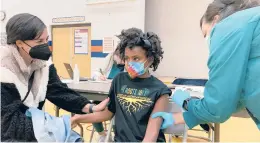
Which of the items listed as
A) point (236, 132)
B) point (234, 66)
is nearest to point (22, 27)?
point (234, 66)

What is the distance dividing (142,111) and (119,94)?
0.17 m

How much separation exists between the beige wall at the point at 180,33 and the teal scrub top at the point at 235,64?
164 inches

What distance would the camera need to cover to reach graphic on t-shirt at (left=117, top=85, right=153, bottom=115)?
140 cm

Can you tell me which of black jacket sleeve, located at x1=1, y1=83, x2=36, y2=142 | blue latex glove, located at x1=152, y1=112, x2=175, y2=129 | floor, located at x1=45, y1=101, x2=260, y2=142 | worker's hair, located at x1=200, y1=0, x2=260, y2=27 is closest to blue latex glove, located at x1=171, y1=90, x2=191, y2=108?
blue latex glove, located at x1=152, y1=112, x2=175, y2=129

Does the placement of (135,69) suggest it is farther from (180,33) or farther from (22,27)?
(180,33)

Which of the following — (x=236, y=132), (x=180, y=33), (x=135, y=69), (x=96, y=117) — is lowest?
(x=236, y=132)

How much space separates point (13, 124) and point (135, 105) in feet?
1.97

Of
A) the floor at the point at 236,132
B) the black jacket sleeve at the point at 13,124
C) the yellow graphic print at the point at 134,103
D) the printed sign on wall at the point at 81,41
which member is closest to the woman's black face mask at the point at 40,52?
the black jacket sleeve at the point at 13,124

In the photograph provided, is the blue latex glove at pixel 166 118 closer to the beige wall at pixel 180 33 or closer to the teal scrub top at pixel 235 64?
the teal scrub top at pixel 235 64

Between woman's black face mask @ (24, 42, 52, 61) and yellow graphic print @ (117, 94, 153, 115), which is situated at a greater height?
woman's black face mask @ (24, 42, 52, 61)

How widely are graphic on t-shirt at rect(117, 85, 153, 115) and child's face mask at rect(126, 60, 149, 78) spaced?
9 centimetres

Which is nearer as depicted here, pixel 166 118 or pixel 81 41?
pixel 166 118

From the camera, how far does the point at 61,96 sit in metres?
1.47

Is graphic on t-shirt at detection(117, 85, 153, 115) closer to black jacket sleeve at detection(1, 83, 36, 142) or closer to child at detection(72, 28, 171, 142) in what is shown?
child at detection(72, 28, 171, 142)
